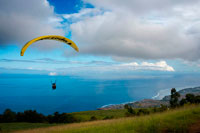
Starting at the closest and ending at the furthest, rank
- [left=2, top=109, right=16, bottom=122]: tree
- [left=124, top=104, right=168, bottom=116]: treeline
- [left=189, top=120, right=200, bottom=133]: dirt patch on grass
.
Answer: [left=189, top=120, right=200, bottom=133]: dirt patch on grass
[left=124, top=104, right=168, bottom=116]: treeline
[left=2, top=109, right=16, bottom=122]: tree

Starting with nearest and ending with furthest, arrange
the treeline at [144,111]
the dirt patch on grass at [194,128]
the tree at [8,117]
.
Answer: the dirt patch on grass at [194,128], the treeline at [144,111], the tree at [8,117]

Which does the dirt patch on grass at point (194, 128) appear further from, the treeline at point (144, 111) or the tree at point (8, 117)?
the tree at point (8, 117)

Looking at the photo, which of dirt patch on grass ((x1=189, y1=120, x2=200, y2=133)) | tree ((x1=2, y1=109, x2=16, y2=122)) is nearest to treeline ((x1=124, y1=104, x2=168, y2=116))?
dirt patch on grass ((x1=189, y1=120, x2=200, y2=133))

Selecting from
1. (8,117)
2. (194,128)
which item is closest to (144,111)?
(194,128)

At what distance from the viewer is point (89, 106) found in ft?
420

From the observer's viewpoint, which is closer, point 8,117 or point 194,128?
point 194,128

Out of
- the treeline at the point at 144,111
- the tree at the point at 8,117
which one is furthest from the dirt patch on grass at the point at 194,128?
the tree at the point at 8,117

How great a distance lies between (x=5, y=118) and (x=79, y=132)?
155 ft

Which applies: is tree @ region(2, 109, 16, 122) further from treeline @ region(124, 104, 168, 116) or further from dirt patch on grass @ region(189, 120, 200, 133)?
dirt patch on grass @ region(189, 120, 200, 133)

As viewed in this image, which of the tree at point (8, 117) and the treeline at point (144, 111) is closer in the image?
the treeline at point (144, 111)

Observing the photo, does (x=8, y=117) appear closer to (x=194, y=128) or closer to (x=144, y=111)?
(x=144, y=111)

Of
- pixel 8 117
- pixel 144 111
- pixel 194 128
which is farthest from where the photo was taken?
pixel 8 117

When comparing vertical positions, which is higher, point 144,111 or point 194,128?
point 194,128

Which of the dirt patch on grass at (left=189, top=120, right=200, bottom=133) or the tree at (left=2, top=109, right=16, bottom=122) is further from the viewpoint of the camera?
the tree at (left=2, top=109, right=16, bottom=122)
